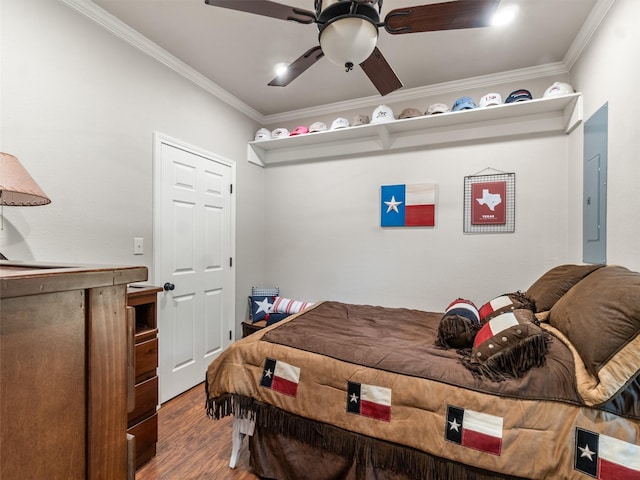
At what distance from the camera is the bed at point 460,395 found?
1097 millimetres

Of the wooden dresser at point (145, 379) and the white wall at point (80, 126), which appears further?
the wooden dresser at point (145, 379)

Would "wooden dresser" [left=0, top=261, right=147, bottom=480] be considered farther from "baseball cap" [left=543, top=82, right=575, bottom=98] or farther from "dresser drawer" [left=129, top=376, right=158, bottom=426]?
"baseball cap" [left=543, top=82, right=575, bottom=98]

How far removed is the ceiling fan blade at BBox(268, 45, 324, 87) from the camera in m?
1.64

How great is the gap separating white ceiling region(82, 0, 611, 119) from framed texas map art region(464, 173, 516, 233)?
0.94 meters

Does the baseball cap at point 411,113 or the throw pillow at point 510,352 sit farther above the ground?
the baseball cap at point 411,113

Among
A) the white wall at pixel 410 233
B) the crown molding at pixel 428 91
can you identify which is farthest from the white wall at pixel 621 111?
the white wall at pixel 410 233

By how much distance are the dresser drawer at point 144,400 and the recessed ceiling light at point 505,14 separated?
3.06 metres

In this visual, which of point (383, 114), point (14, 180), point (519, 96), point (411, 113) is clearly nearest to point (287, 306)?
point (383, 114)

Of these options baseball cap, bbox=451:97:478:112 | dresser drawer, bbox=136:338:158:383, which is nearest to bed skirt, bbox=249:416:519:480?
dresser drawer, bbox=136:338:158:383

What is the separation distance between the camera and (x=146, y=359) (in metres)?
1.84

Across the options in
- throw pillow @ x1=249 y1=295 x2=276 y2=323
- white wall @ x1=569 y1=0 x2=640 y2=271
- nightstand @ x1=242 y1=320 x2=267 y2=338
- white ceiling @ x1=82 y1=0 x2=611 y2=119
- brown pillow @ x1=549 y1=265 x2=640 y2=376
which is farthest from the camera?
A: throw pillow @ x1=249 y1=295 x2=276 y2=323

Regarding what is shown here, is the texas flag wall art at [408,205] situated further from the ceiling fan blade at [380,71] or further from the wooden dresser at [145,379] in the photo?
the wooden dresser at [145,379]

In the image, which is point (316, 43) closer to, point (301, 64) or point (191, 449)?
point (301, 64)

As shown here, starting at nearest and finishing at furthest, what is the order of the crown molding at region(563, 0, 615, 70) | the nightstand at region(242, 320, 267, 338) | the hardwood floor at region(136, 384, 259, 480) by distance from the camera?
the hardwood floor at region(136, 384, 259, 480)
the crown molding at region(563, 0, 615, 70)
the nightstand at region(242, 320, 267, 338)
